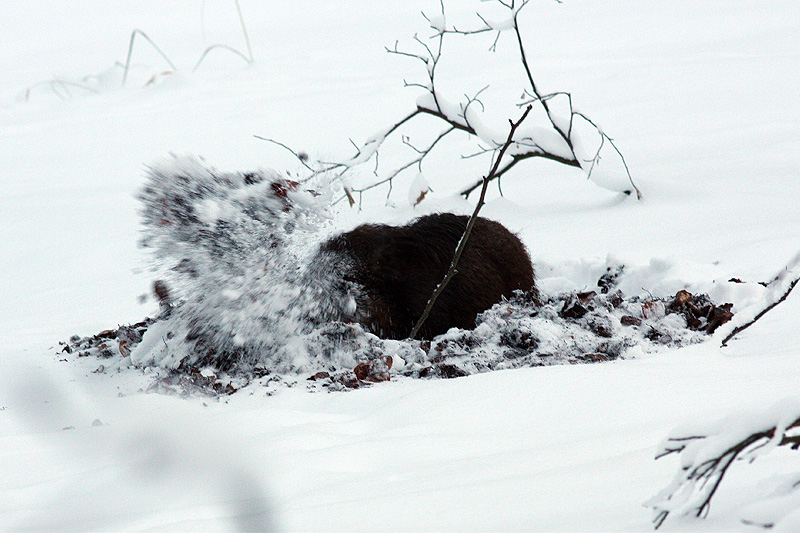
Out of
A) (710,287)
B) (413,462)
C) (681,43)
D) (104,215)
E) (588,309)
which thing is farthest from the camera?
(681,43)

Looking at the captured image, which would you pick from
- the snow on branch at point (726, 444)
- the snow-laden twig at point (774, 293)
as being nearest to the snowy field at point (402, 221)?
the snow on branch at point (726, 444)

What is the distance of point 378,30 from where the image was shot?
34.4 ft

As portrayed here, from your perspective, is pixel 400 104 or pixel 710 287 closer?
pixel 710 287

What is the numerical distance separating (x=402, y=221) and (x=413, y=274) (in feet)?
0.81

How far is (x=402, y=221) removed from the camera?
9.21ft

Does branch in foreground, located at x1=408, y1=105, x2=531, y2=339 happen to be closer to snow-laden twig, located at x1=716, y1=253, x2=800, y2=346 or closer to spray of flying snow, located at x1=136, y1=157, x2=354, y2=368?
spray of flying snow, located at x1=136, y1=157, x2=354, y2=368

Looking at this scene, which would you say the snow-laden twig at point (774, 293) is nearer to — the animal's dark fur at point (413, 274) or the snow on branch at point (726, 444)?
the snow on branch at point (726, 444)

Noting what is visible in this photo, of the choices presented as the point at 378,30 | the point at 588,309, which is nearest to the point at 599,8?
the point at 378,30

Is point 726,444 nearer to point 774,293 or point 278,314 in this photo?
point 774,293

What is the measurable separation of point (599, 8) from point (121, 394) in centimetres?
1025

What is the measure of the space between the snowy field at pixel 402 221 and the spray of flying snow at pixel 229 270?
113mm

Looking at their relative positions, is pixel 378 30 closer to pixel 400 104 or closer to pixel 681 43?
pixel 400 104

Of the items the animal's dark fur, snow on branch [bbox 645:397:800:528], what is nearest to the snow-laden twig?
snow on branch [bbox 645:397:800:528]

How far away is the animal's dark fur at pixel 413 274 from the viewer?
2646 millimetres
